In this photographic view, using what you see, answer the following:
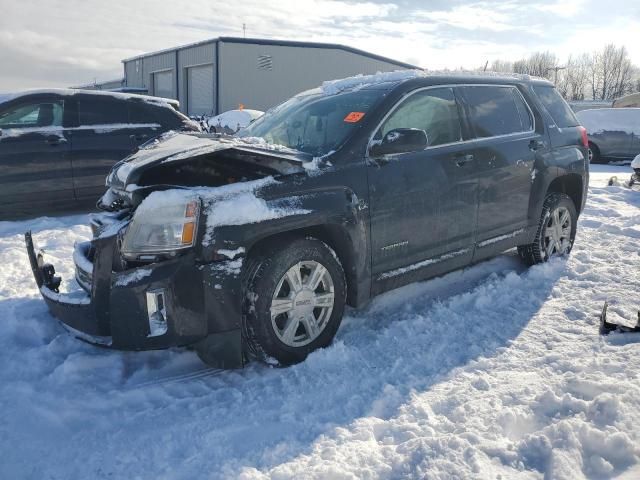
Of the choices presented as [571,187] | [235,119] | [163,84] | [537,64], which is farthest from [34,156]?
[537,64]

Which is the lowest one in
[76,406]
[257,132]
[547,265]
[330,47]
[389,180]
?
[76,406]

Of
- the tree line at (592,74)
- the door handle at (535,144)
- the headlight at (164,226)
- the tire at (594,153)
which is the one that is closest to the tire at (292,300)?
the headlight at (164,226)

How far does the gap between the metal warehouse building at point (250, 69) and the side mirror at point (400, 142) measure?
2520 centimetres

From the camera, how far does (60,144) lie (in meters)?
7.08

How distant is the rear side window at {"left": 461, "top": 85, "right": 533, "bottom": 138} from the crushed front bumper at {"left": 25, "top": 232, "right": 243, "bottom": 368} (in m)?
2.61

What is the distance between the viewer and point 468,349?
11.5 feet

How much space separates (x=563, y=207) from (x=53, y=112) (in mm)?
6379

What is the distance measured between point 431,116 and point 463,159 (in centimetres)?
42

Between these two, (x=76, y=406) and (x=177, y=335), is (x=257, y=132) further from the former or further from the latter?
(x=76, y=406)

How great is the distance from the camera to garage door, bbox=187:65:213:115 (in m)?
28.6

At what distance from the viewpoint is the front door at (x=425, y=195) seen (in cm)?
371

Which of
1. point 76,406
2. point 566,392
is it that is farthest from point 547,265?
point 76,406

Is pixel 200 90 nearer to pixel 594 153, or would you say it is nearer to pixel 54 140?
pixel 594 153

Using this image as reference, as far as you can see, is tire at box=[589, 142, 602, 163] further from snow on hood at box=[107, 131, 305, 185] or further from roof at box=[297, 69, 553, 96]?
snow on hood at box=[107, 131, 305, 185]
